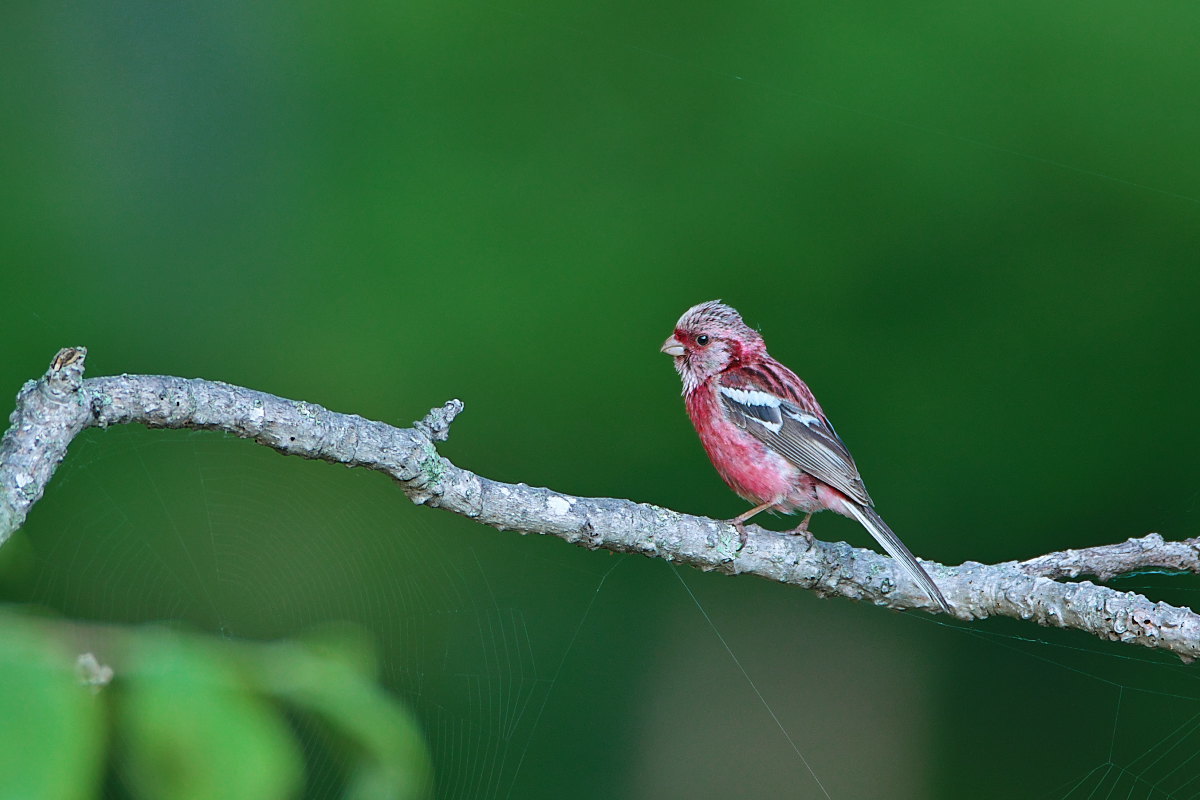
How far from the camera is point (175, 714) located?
870 millimetres

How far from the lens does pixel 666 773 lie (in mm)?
3885

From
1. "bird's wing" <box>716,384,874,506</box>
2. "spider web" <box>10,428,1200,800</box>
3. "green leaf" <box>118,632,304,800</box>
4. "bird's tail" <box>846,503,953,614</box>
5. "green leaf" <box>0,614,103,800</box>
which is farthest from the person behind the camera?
"spider web" <box>10,428,1200,800</box>

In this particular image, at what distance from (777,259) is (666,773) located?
1.99m

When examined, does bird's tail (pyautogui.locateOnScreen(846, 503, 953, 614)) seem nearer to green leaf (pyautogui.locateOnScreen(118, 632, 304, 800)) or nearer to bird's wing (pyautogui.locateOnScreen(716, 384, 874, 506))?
bird's wing (pyautogui.locateOnScreen(716, 384, 874, 506))

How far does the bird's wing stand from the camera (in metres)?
2.95

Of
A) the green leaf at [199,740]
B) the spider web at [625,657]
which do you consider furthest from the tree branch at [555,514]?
the spider web at [625,657]

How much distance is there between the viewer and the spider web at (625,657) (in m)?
3.66

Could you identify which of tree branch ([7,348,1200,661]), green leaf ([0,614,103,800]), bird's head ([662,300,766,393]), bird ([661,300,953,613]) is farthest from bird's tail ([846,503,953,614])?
green leaf ([0,614,103,800])

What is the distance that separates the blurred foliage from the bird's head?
2.21m

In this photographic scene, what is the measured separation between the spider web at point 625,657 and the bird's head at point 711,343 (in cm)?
97

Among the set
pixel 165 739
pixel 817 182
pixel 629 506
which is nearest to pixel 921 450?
pixel 817 182

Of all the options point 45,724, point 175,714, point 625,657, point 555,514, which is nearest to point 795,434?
point 555,514

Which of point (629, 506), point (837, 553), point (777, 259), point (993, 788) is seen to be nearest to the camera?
point (629, 506)

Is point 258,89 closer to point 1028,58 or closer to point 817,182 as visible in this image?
point 817,182
